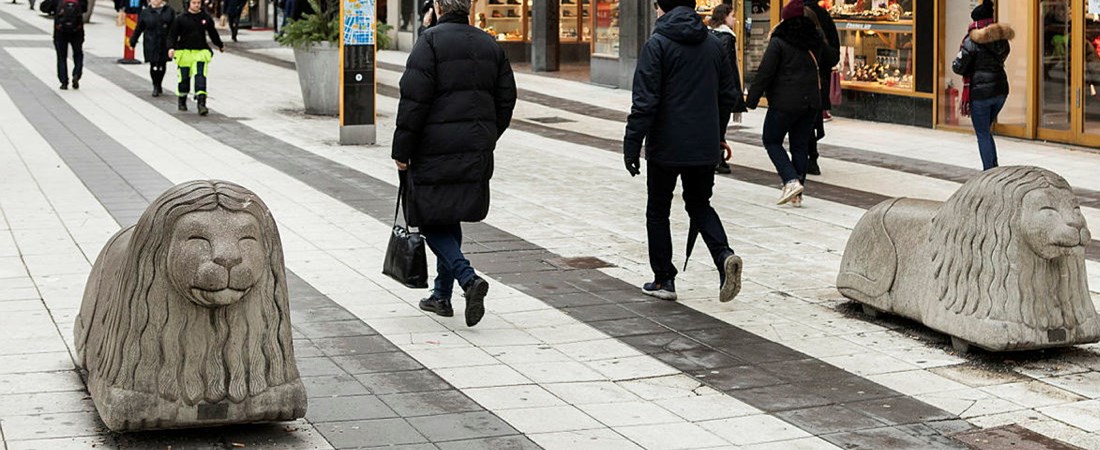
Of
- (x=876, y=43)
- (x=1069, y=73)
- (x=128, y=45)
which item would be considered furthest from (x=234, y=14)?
(x=1069, y=73)

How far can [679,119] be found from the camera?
8.35 meters

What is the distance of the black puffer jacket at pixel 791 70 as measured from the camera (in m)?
12.2

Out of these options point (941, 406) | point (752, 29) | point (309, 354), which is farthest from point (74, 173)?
point (752, 29)

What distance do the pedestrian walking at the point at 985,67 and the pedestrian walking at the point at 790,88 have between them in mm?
1609

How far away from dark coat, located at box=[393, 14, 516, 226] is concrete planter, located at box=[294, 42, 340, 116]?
11.3m

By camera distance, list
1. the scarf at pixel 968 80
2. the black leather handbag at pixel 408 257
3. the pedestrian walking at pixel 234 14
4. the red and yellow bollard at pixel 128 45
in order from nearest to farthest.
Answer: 1. the black leather handbag at pixel 408 257
2. the scarf at pixel 968 80
3. the red and yellow bollard at pixel 128 45
4. the pedestrian walking at pixel 234 14

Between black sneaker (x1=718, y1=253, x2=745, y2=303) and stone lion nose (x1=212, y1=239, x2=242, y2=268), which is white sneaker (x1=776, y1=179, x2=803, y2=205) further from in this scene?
stone lion nose (x1=212, y1=239, x2=242, y2=268)

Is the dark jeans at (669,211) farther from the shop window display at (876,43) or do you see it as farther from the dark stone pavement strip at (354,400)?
the shop window display at (876,43)

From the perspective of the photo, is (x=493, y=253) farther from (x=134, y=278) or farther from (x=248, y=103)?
(x=248, y=103)

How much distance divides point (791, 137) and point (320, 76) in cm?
826

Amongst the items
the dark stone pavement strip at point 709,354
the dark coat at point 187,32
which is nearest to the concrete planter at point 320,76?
the dark coat at point 187,32

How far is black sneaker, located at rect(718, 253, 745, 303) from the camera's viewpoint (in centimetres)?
816

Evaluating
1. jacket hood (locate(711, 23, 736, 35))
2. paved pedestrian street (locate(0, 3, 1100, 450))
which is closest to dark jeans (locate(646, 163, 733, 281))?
paved pedestrian street (locate(0, 3, 1100, 450))

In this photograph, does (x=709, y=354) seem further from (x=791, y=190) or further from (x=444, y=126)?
(x=791, y=190)
